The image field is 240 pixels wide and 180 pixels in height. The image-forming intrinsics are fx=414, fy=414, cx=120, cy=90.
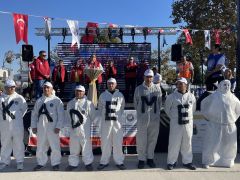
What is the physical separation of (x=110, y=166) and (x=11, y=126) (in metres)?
2.22

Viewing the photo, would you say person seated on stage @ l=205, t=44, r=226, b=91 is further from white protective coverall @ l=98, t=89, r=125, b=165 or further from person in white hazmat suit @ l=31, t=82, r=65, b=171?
person in white hazmat suit @ l=31, t=82, r=65, b=171

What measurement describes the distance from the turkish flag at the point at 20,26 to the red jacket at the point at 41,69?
85 cm

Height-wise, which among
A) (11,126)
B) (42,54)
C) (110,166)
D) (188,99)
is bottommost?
(110,166)

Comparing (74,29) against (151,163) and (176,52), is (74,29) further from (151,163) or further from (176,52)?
(151,163)

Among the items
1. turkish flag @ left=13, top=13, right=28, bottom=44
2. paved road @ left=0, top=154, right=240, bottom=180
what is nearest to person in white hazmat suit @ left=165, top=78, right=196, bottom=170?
paved road @ left=0, top=154, right=240, bottom=180

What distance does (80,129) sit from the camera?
27.6 ft

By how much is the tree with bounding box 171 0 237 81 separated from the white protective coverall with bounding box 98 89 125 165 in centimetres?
1475

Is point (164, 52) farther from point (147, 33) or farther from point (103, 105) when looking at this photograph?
point (103, 105)

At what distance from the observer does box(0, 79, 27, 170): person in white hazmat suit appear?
8.41m

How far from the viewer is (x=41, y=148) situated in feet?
27.6

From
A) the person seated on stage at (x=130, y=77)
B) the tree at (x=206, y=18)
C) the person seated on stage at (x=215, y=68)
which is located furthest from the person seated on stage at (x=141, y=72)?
the tree at (x=206, y=18)

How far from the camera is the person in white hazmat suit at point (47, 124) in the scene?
8367mm

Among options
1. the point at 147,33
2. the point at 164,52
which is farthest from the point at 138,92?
the point at 164,52

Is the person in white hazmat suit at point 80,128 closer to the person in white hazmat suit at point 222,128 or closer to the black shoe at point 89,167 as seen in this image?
the black shoe at point 89,167
